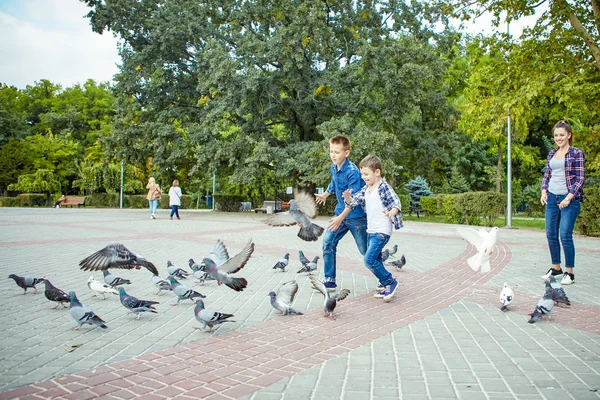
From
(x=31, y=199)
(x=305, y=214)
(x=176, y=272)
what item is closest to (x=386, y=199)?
(x=305, y=214)

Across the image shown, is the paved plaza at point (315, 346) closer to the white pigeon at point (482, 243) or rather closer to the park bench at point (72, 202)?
the white pigeon at point (482, 243)

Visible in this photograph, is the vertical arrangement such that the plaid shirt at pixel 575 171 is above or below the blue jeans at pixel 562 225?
above

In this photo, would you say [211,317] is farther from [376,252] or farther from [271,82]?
[271,82]

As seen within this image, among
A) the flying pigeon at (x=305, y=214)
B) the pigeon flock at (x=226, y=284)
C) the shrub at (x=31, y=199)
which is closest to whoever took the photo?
the pigeon flock at (x=226, y=284)

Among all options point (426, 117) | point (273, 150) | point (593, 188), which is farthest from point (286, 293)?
point (426, 117)

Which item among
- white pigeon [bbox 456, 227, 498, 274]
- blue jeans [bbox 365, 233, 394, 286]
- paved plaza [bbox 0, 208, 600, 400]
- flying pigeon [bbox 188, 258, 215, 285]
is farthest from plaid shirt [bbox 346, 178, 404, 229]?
flying pigeon [bbox 188, 258, 215, 285]

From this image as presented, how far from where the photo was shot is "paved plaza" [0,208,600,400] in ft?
9.86

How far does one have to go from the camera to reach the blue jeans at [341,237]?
227 inches

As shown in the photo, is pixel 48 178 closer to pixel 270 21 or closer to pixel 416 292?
pixel 270 21

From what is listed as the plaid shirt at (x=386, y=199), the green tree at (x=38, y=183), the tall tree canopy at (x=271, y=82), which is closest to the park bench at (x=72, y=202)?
the green tree at (x=38, y=183)

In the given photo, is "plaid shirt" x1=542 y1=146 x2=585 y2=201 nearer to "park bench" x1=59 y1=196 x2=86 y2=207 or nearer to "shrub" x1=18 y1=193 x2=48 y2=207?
"park bench" x1=59 y1=196 x2=86 y2=207

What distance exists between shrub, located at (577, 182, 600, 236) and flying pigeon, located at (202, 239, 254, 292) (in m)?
12.7

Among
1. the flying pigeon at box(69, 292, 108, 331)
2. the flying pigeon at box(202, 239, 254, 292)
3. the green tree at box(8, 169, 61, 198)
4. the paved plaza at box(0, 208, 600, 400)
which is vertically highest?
the green tree at box(8, 169, 61, 198)

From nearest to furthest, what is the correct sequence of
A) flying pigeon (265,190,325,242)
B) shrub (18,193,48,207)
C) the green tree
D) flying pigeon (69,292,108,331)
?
flying pigeon (69,292,108,331)
flying pigeon (265,190,325,242)
shrub (18,193,48,207)
the green tree
